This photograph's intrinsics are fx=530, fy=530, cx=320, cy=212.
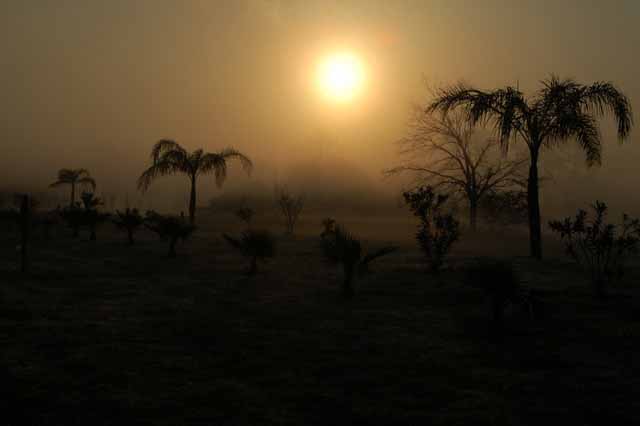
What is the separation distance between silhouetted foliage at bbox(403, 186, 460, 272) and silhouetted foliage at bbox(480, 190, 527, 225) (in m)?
15.9

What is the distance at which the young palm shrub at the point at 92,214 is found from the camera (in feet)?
70.6

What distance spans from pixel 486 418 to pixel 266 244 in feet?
30.6

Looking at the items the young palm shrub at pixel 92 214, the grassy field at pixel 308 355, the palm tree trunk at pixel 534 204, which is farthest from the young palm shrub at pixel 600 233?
the young palm shrub at pixel 92 214

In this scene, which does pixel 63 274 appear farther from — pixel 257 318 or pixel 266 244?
pixel 257 318

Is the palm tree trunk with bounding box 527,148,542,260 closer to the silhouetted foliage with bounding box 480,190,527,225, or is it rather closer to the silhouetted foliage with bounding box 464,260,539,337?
the silhouetted foliage with bounding box 464,260,539,337

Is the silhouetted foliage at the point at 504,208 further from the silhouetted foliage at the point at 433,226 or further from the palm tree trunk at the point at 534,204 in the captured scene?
the silhouetted foliage at the point at 433,226

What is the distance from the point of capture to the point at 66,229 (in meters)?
26.6

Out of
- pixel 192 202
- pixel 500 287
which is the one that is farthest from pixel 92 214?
pixel 500 287

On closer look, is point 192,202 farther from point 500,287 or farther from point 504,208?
point 500,287

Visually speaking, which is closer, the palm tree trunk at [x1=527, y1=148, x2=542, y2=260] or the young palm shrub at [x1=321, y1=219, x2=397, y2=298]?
the young palm shrub at [x1=321, y1=219, x2=397, y2=298]

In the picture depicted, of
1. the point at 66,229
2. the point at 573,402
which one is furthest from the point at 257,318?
the point at 66,229

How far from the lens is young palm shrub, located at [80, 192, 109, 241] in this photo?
21516 mm

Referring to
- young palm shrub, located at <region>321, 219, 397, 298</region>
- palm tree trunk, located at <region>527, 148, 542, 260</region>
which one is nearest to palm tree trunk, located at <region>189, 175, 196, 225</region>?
palm tree trunk, located at <region>527, 148, 542, 260</region>

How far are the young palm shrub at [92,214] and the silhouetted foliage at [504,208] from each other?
63.5ft
